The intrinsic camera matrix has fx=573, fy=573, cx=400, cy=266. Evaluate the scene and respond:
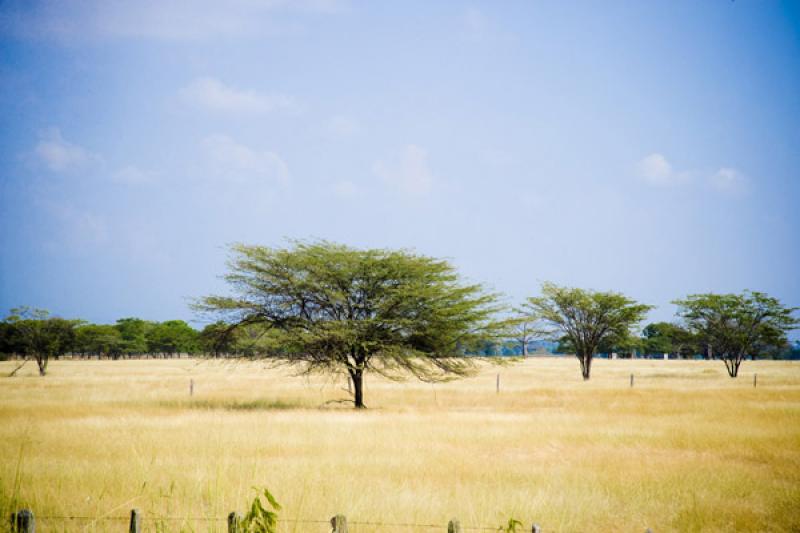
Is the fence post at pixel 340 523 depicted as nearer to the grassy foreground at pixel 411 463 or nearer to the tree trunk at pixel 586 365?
the grassy foreground at pixel 411 463

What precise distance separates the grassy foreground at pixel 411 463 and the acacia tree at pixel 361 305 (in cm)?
271

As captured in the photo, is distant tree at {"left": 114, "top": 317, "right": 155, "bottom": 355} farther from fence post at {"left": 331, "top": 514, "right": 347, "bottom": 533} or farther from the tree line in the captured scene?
fence post at {"left": 331, "top": 514, "right": 347, "bottom": 533}

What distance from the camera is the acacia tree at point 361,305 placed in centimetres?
2622

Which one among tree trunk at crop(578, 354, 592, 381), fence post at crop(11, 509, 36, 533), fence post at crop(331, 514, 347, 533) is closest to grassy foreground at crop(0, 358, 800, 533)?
fence post at crop(11, 509, 36, 533)

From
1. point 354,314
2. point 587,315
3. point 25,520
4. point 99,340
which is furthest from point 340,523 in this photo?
point 99,340

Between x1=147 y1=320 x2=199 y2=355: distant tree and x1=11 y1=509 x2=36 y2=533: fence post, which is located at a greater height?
x1=11 y1=509 x2=36 y2=533: fence post

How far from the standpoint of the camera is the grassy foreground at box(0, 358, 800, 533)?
31.0 ft

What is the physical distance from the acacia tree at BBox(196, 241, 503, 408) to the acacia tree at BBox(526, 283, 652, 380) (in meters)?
27.0

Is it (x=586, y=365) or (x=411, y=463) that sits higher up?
(x=411, y=463)

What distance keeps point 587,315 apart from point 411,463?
138 ft

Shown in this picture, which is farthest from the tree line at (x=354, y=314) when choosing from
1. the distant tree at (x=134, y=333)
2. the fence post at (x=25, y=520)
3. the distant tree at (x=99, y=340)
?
the distant tree at (x=134, y=333)

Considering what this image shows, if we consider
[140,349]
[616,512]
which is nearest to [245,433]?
[616,512]

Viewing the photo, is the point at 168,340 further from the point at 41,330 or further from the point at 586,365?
the point at 586,365

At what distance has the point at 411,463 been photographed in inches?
551
